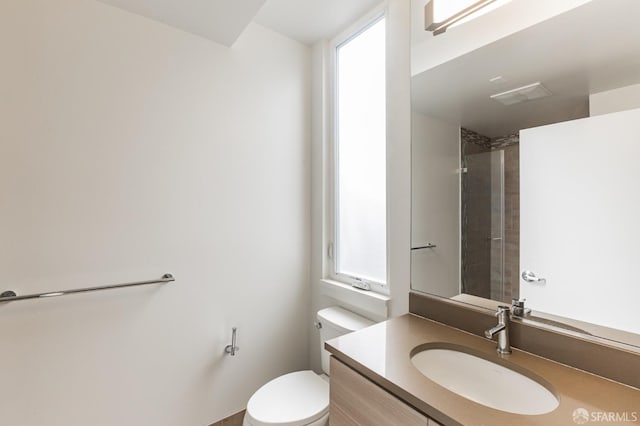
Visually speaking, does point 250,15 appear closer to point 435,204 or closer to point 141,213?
point 141,213

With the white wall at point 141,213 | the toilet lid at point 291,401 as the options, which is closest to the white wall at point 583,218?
Result: the toilet lid at point 291,401

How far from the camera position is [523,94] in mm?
1026

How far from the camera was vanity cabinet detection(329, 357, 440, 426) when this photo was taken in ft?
2.57

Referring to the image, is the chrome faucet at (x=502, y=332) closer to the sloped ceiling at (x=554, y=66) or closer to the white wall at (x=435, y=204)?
the white wall at (x=435, y=204)

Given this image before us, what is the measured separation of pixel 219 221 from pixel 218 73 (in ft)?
2.87

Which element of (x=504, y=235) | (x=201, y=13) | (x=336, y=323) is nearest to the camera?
(x=504, y=235)

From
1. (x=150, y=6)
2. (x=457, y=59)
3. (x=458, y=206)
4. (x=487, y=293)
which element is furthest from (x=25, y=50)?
(x=487, y=293)

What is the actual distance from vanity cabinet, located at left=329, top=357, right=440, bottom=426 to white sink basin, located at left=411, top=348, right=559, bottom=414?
8.0 inches

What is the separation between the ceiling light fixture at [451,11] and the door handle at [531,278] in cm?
100

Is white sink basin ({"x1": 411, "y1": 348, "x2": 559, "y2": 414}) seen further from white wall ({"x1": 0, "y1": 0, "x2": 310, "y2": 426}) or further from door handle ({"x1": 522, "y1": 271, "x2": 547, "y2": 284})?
white wall ({"x1": 0, "y1": 0, "x2": 310, "y2": 426})

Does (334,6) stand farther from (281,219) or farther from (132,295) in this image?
(132,295)

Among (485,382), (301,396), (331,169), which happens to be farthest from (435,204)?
(301,396)

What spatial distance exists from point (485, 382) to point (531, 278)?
39 centimetres

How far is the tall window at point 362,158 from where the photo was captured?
1.71m
